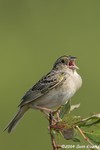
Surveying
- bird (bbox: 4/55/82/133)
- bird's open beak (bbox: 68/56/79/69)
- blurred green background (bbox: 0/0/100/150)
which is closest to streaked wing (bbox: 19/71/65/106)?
bird (bbox: 4/55/82/133)

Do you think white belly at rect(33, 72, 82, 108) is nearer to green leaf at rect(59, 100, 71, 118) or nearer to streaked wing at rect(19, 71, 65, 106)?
streaked wing at rect(19, 71, 65, 106)

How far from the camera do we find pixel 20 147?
851cm

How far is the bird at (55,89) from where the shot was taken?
15.8ft

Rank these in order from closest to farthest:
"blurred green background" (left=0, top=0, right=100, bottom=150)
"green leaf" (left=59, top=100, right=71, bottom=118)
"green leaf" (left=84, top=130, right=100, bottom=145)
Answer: "green leaf" (left=84, top=130, right=100, bottom=145) → "green leaf" (left=59, top=100, right=71, bottom=118) → "blurred green background" (left=0, top=0, right=100, bottom=150)

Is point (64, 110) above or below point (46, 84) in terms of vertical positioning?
above

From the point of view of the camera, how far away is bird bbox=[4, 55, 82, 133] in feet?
15.8

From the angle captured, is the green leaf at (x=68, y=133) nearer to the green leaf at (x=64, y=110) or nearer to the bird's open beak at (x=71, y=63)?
the green leaf at (x=64, y=110)

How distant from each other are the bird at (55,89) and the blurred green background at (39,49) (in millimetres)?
3270

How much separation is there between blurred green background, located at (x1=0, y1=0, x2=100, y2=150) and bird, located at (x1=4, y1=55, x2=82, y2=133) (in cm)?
327

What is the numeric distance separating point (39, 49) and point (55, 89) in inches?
379

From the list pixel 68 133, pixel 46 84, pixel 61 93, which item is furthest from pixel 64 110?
pixel 46 84

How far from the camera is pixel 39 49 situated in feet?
48.3

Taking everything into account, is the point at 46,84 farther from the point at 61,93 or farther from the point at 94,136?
the point at 94,136

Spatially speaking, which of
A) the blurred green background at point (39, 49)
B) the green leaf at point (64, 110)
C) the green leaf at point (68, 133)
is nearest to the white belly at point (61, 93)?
the green leaf at point (64, 110)
